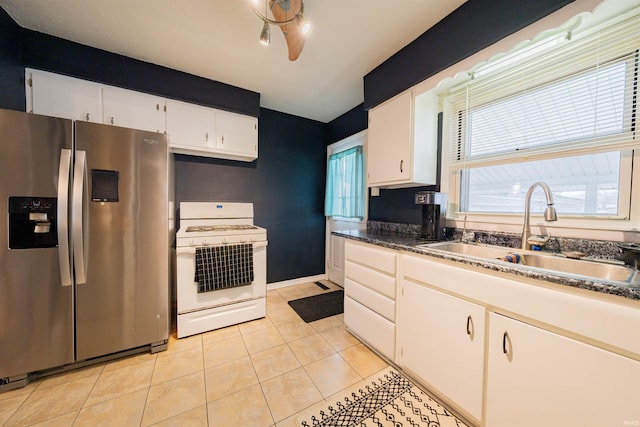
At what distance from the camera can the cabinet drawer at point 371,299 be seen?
163 cm

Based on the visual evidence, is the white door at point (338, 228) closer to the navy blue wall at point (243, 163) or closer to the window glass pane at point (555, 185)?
the navy blue wall at point (243, 163)

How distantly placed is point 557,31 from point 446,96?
30.2 inches

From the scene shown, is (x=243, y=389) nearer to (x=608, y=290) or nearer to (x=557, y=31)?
(x=608, y=290)

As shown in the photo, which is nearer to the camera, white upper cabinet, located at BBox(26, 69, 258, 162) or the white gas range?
white upper cabinet, located at BBox(26, 69, 258, 162)

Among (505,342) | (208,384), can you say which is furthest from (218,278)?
(505,342)

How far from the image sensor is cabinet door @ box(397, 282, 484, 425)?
1146mm

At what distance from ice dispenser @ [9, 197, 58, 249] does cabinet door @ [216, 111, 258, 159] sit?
4.59ft

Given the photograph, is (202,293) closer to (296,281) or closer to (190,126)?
(296,281)

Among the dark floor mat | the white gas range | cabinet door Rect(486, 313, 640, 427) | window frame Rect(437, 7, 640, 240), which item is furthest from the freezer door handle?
window frame Rect(437, 7, 640, 240)

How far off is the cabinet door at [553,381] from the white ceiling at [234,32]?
1942mm

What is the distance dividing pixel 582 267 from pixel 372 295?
1198mm

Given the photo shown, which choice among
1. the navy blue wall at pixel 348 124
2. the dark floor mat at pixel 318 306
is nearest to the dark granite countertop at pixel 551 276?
the dark floor mat at pixel 318 306

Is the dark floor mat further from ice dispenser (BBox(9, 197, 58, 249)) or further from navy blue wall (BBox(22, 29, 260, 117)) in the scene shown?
navy blue wall (BBox(22, 29, 260, 117))

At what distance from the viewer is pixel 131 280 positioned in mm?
1693
